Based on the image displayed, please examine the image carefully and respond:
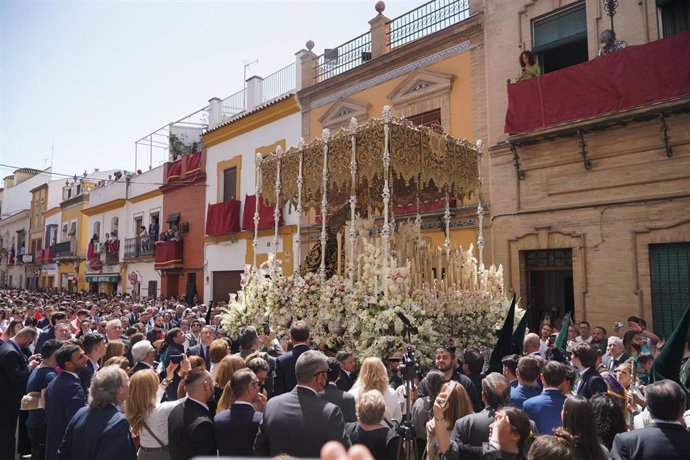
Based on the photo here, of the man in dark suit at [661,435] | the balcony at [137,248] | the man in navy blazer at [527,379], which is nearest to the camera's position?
the man in dark suit at [661,435]

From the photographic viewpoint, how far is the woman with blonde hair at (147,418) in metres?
3.39

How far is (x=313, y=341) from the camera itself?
7.00 metres

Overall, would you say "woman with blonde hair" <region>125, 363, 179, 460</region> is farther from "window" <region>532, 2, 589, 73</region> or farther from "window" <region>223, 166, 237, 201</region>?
"window" <region>223, 166, 237, 201</region>

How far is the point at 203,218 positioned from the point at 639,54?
50.9ft

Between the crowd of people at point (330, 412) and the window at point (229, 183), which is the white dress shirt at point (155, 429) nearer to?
the crowd of people at point (330, 412)

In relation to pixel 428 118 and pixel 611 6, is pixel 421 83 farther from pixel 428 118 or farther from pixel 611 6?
pixel 611 6

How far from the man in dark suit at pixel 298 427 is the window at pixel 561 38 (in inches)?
382

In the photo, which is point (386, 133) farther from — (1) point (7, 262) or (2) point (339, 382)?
(1) point (7, 262)

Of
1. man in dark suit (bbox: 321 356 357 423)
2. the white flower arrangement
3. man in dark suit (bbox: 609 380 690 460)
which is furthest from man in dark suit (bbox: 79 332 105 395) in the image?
man in dark suit (bbox: 609 380 690 460)

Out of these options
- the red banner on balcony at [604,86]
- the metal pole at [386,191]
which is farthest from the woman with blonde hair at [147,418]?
the red banner on balcony at [604,86]

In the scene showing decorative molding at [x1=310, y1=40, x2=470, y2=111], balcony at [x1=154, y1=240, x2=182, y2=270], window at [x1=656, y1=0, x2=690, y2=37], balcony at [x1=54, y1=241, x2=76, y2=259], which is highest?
decorative molding at [x1=310, y1=40, x2=470, y2=111]

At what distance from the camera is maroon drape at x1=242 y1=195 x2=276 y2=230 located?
16.1m

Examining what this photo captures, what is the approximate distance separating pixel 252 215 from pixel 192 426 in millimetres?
14045

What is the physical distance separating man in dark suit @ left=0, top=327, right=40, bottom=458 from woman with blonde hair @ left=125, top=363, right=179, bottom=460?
214 cm
